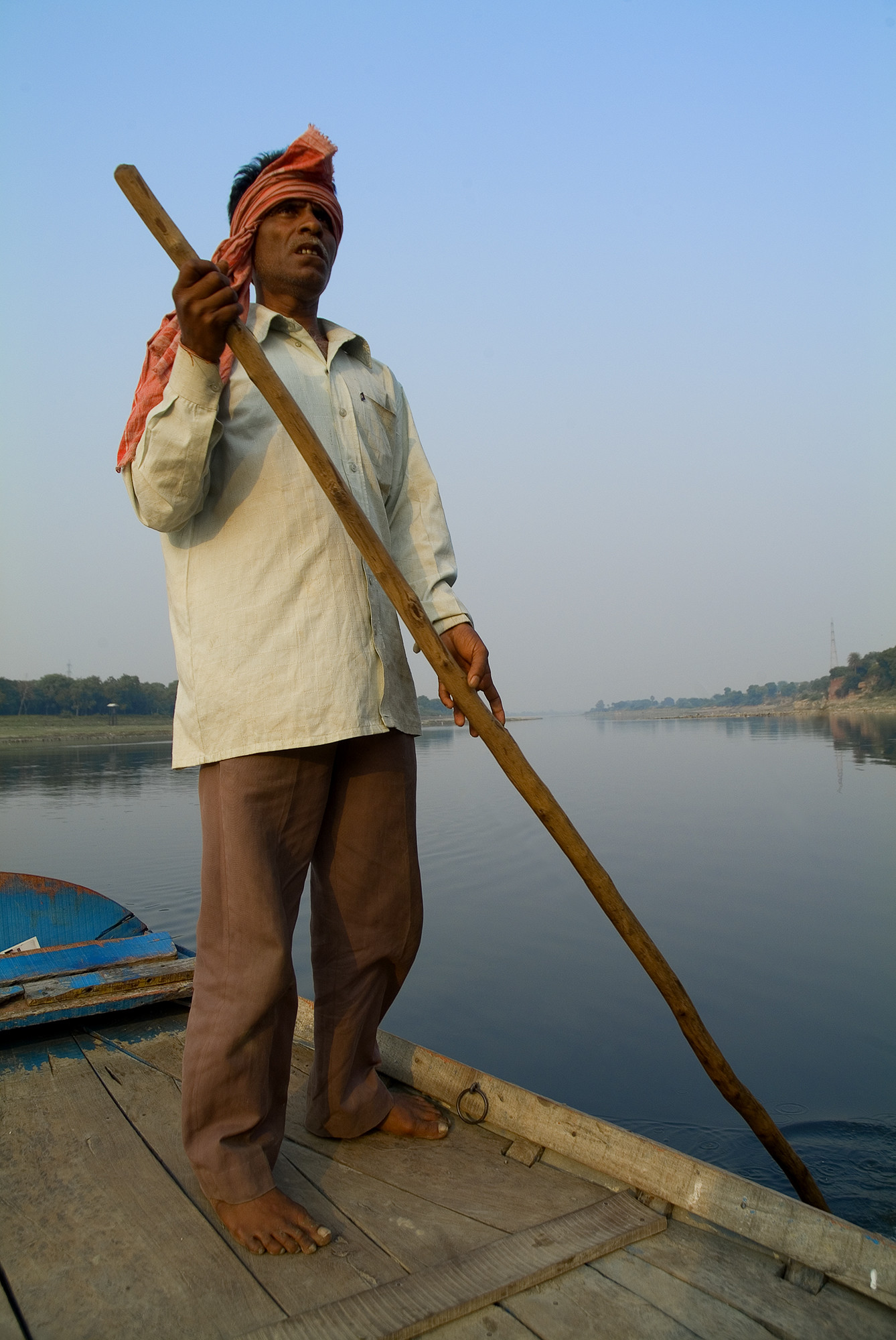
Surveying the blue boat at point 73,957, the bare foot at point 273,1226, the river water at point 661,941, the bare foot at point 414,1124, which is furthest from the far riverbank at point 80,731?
the bare foot at point 273,1226

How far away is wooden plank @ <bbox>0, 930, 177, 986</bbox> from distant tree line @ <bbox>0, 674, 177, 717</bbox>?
52.8 meters

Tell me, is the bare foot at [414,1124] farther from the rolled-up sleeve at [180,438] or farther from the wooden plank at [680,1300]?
the rolled-up sleeve at [180,438]

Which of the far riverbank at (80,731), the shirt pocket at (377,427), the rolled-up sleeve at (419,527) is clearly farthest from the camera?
the far riverbank at (80,731)

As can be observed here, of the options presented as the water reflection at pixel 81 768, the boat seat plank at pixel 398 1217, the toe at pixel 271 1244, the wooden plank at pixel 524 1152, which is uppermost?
the toe at pixel 271 1244

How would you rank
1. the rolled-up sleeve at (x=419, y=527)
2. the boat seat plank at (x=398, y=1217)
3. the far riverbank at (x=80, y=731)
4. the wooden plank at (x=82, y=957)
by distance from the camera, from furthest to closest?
the far riverbank at (x=80, y=731), the wooden plank at (x=82, y=957), the rolled-up sleeve at (x=419, y=527), the boat seat plank at (x=398, y=1217)

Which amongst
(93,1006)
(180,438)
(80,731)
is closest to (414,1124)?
(93,1006)

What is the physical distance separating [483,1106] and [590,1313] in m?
0.71

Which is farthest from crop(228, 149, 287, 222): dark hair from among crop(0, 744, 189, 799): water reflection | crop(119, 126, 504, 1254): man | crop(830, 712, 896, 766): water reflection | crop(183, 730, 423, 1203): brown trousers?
crop(830, 712, 896, 766): water reflection

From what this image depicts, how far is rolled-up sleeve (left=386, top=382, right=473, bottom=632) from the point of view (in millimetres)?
1991

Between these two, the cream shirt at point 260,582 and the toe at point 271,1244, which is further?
the cream shirt at point 260,582

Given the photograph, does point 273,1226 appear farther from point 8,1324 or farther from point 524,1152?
point 524,1152

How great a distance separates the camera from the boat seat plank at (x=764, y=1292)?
1.20 metres

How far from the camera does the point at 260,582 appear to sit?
63.9 inches

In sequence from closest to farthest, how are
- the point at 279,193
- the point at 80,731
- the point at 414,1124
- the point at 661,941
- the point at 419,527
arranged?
the point at 279,193 → the point at 414,1124 → the point at 419,527 → the point at 661,941 → the point at 80,731
